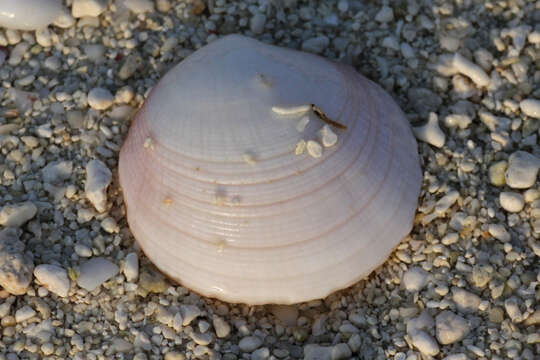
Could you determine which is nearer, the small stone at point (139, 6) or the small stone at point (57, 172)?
the small stone at point (57, 172)

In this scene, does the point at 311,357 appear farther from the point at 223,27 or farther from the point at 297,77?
the point at 223,27

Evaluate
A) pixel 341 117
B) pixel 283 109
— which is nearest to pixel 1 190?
pixel 283 109

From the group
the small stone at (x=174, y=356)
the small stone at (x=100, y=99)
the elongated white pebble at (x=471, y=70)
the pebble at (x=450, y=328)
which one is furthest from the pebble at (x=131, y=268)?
the elongated white pebble at (x=471, y=70)

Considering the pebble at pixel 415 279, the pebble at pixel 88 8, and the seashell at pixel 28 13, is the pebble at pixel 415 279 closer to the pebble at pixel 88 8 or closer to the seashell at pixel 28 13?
the pebble at pixel 88 8

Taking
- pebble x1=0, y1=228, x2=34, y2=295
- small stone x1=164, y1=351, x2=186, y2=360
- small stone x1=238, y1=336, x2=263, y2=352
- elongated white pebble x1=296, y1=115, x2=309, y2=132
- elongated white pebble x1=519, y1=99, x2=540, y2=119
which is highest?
elongated white pebble x1=296, y1=115, x2=309, y2=132

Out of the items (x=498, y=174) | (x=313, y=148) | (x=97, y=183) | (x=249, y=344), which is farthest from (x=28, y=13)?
(x=498, y=174)

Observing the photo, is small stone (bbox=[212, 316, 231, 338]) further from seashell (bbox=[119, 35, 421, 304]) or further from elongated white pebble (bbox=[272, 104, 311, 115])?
elongated white pebble (bbox=[272, 104, 311, 115])

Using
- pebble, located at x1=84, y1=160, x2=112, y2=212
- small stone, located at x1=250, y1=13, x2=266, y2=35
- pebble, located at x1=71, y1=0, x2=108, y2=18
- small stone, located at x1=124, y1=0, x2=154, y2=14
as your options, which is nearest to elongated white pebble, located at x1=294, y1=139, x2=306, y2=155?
pebble, located at x1=84, y1=160, x2=112, y2=212

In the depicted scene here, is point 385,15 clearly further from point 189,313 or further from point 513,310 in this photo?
point 189,313
